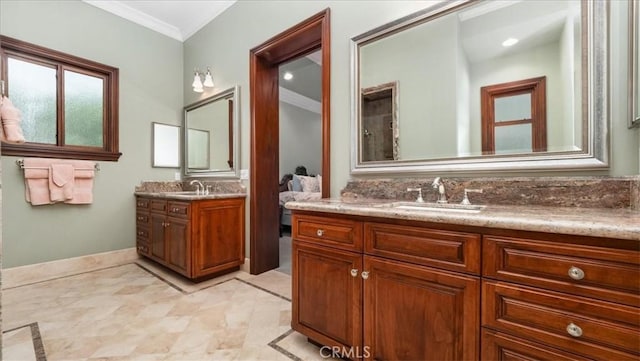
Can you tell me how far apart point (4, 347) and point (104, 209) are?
1.77m

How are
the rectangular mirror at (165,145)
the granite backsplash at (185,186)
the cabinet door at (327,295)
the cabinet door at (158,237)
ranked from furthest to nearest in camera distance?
1. the rectangular mirror at (165,145)
2. the granite backsplash at (185,186)
3. the cabinet door at (158,237)
4. the cabinet door at (327,295)

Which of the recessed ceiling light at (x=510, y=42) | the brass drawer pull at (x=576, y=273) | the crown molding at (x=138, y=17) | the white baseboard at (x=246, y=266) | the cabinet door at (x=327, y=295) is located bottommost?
the white baseboard at (x=246, y=266)

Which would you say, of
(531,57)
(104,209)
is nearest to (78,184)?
(104,209)

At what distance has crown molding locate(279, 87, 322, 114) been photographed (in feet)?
18.9

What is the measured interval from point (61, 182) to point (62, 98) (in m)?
0.92

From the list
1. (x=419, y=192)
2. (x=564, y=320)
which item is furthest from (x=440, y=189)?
(x=564, y=320)

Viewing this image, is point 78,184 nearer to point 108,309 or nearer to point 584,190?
point 108,309

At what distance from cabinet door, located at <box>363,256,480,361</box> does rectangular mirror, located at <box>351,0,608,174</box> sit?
0.76 m

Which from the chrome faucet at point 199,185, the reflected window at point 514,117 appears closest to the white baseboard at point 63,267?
the chrome faucet at point 199,185

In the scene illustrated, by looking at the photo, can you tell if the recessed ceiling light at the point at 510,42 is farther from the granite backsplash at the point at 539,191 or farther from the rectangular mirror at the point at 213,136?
the rectangular mirror at the point at 213,136

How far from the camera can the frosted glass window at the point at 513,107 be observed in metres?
1.41

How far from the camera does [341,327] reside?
1.37 m

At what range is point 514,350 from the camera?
93 cm

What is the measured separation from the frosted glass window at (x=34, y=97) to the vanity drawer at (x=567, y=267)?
156 inches
